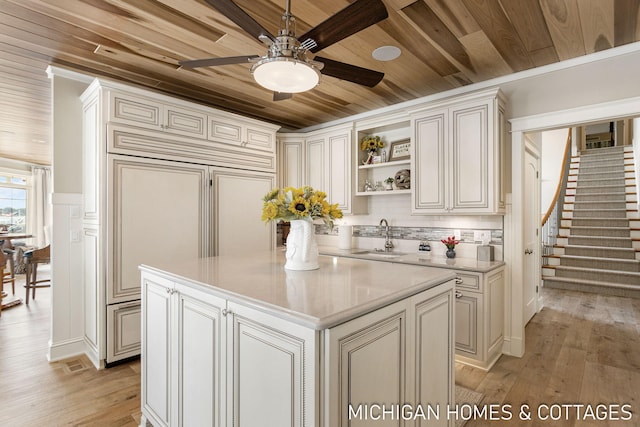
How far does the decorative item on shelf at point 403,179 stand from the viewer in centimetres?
379

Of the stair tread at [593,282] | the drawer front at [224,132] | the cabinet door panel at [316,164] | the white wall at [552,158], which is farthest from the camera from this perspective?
the white wall at [552,158]

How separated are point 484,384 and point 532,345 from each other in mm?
1109

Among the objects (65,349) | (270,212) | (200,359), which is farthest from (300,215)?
(65,349)

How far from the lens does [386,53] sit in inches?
106

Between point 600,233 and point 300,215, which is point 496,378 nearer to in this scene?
point 300,215

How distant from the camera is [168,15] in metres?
2.17

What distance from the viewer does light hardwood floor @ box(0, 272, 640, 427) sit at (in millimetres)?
2203

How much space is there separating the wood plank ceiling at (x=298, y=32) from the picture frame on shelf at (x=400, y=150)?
590 millimetres

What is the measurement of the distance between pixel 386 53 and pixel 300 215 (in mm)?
1721

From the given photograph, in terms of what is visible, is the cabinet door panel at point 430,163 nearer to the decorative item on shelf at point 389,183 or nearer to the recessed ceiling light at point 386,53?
the decorative item on shelf at point 389,183

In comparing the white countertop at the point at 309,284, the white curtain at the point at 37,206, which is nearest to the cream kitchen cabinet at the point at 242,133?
the white countertop at the point at 309,284

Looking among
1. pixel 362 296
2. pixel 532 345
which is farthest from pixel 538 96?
pixel 362 296

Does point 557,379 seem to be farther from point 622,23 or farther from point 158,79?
point 158,79

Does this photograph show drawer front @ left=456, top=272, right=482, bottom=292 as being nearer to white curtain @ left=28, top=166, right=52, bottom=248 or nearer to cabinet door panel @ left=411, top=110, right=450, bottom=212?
cabinet door panel @ left=411, top=110, right=450, bottom=212
